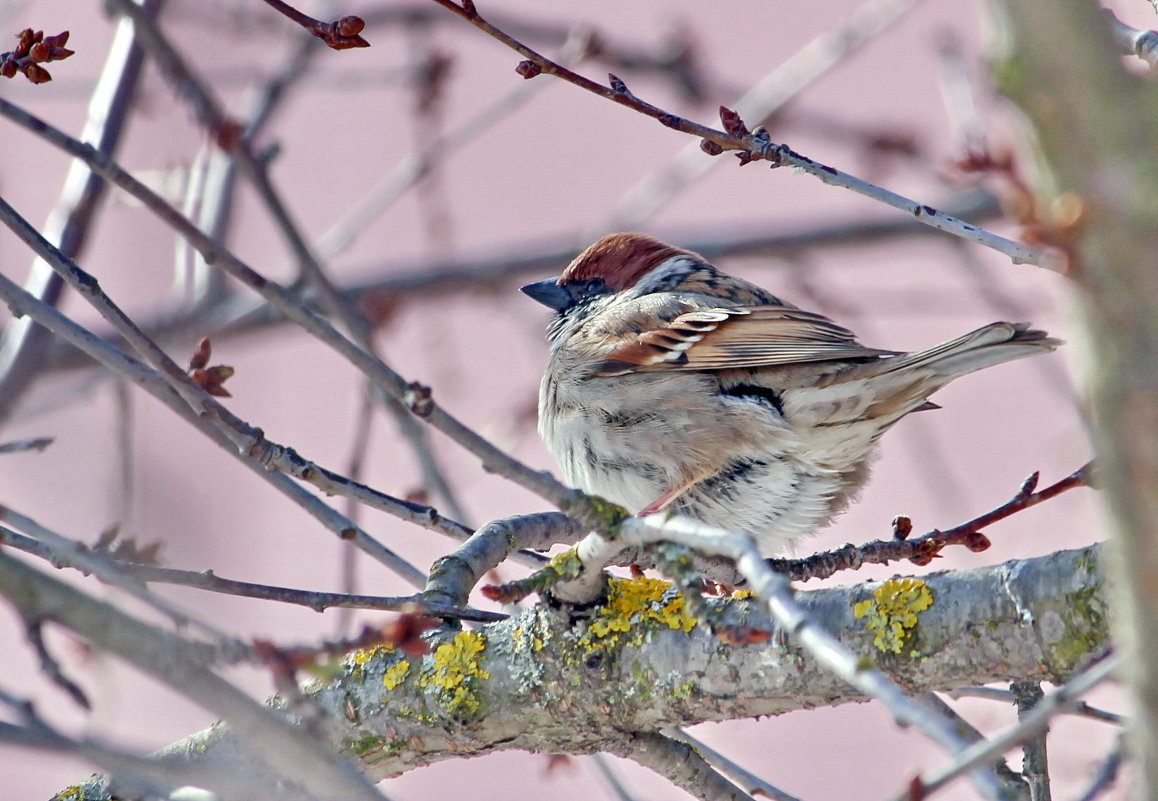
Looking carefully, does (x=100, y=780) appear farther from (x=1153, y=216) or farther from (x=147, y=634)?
(x=1153, y=216)

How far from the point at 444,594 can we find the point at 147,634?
37.3 inches

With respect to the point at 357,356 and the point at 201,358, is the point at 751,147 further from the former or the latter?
the point at 201,358

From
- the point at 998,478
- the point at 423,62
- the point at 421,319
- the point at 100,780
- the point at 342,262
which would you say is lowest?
the point at 100,780

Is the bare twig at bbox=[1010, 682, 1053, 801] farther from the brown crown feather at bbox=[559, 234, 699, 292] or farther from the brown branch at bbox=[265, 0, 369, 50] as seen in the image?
the brown crown feather at bbox=[559, 234, 699, 292]

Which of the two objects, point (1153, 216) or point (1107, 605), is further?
point (1107, 605)

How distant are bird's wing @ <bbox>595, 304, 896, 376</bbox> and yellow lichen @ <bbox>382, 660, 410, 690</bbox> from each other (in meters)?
1.35

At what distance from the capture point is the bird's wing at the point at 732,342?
3084mm

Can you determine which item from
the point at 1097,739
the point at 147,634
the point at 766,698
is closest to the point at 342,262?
the point at 1097,739

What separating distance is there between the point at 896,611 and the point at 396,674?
85 cm

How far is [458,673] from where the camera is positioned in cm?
204

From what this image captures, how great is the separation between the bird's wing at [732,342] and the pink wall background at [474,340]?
456 mm

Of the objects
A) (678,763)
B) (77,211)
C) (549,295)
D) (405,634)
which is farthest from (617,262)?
(405,634)

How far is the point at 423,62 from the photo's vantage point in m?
4.22

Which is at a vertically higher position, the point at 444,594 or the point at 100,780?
the point at 444,594
